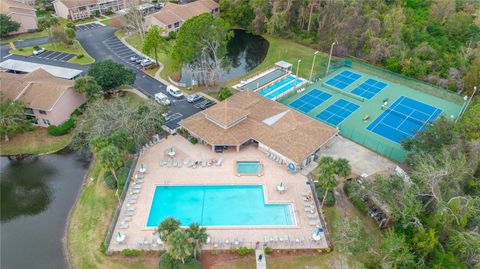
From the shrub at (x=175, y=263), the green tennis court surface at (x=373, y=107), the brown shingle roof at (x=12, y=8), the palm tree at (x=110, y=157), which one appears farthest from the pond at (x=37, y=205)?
the brown shingle roof at (x=12, y=8)

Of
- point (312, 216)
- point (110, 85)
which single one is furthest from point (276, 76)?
point (312, 216)

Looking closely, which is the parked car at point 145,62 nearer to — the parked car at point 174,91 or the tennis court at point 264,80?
the parked car at point 174,91

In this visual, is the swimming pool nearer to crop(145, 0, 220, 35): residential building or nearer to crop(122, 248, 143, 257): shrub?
crop(122, 248, 143, 257): shrub

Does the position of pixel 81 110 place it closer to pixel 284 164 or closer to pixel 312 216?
pixel 284 164

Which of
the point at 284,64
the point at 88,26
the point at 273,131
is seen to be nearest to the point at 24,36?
the point at 88,26

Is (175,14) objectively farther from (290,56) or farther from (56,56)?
(290,56)

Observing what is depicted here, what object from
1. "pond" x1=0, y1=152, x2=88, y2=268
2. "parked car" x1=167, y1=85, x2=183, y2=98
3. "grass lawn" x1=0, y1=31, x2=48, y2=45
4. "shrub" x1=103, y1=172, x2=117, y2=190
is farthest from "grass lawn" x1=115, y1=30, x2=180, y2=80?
"shrub" x1=103, y1=172, x2=117, y2=190
